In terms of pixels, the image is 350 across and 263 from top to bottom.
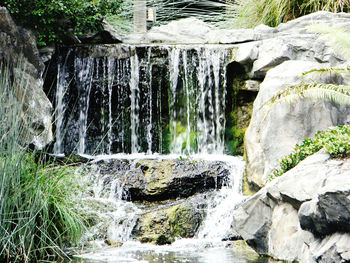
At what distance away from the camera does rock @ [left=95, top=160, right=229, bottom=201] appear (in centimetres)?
796

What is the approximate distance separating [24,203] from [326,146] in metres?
3.08

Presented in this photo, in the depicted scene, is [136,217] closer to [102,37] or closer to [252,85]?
[252,85]

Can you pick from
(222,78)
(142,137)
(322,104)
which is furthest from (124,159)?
(322,104)

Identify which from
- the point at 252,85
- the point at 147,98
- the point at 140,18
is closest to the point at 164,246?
the point at 252,85

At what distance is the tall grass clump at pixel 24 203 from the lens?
14.4 feet

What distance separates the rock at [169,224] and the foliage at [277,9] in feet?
20.9

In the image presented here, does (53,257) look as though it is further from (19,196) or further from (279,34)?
(279,34)

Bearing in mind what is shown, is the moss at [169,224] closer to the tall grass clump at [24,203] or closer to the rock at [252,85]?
the tall grass clump at [24,203]

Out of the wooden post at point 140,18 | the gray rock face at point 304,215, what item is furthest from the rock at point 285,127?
the wooden post at point 140,18

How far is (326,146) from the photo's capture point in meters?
5.46

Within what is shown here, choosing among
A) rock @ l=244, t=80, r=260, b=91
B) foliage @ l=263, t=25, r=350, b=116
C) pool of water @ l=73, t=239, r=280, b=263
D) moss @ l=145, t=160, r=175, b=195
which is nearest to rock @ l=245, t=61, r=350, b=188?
foliage @ l=263, t=25, r=350, b=116

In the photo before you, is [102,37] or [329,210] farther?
[102,37]

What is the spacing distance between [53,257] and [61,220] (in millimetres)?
344

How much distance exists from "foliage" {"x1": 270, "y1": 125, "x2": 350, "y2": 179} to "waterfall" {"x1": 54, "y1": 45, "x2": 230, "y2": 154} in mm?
3520
